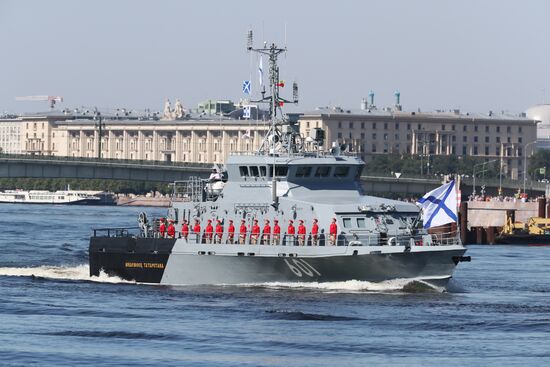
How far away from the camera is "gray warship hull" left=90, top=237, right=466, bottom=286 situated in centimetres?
6219

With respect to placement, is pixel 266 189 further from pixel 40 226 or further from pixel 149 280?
pixel 40 226

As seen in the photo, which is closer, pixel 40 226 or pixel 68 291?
pixel 68 291

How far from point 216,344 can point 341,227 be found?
14.2 m

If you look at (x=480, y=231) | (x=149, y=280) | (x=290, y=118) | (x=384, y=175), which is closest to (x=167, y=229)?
(x=149, y=280)

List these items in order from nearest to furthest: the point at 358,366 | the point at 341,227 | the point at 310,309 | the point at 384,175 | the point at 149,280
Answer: the point at 358,366
the point at 310,309
the point at 341,227
the point at 149,280
the point at 384,175

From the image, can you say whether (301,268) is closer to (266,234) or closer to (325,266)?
(325,266)

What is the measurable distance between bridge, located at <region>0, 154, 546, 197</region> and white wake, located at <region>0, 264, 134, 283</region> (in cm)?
8417

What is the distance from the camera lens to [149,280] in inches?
2655

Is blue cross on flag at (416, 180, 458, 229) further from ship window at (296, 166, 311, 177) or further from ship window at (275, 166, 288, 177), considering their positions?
ship window at (275, 166, 288, 177)

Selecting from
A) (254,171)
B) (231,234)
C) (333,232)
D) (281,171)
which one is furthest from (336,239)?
(254,171)

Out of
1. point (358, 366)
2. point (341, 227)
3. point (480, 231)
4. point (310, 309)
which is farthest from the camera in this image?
point (480, 231)

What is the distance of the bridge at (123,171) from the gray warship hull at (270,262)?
91.7 metres

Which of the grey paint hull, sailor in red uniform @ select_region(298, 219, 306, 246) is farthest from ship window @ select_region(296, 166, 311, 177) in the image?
the grey paint hull

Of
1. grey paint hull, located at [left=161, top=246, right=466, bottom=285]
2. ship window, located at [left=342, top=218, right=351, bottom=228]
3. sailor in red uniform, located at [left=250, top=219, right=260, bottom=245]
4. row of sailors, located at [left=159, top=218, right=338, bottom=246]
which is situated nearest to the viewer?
grey paint hull, located at [left=161, top=246, right=466, bottom=285]
